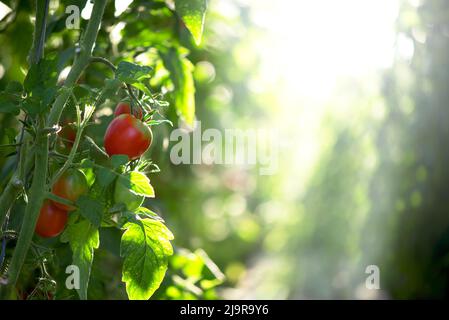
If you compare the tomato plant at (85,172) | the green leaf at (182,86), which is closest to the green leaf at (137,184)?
the tomato plant at (85,172)

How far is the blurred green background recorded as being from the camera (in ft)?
3.42

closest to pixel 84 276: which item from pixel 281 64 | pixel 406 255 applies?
pixel 406 255

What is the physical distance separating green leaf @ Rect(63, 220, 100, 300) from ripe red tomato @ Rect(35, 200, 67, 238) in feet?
0.08

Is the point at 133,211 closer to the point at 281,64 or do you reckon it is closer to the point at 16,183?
the point at 16,183

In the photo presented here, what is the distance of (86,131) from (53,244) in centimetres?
17

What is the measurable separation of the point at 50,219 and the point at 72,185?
6 cm

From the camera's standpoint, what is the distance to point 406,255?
211 centimetres

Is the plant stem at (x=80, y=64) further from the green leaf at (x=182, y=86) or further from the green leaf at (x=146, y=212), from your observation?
the green leaf at (x=182, y=86)

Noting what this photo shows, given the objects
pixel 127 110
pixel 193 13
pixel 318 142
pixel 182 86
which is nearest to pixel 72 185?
pixel 127 110

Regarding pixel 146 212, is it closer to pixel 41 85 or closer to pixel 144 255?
pixel 144 255

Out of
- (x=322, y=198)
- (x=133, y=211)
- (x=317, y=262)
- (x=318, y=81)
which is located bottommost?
(x=317, y=262)

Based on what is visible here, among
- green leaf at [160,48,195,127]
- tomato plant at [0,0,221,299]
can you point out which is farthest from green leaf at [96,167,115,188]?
green leaf at [160,48,195,127]

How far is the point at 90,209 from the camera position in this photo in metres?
0.52

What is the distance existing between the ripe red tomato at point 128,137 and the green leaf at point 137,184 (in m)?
0.04
